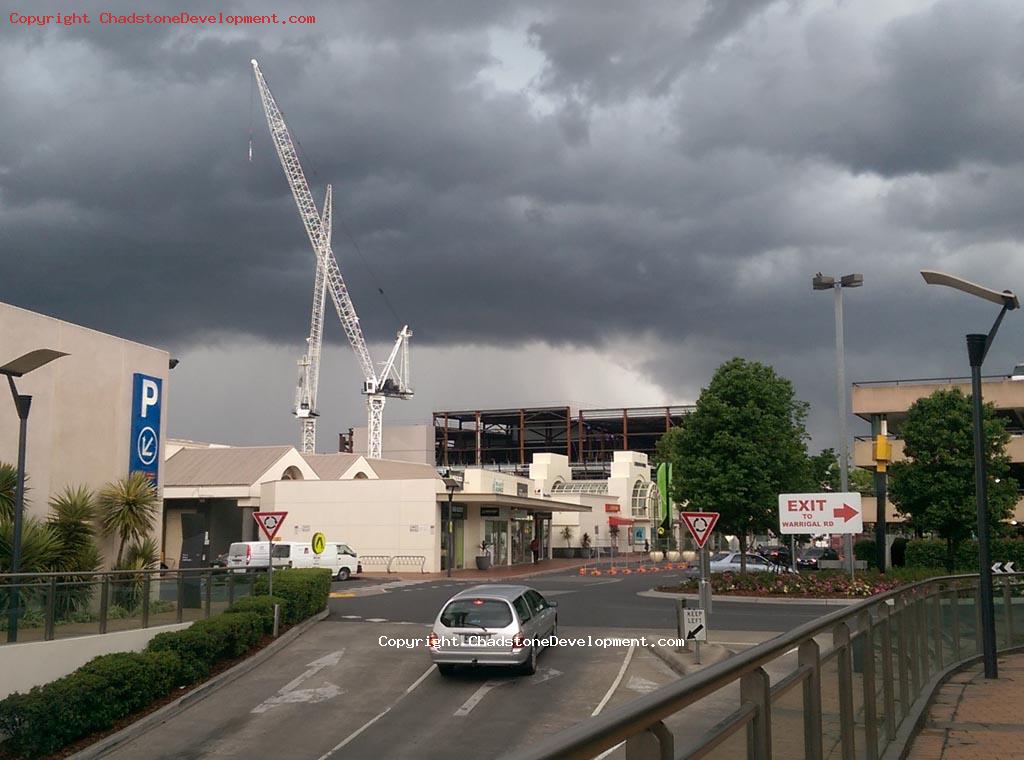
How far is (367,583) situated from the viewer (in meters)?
46.4

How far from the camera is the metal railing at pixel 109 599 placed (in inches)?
753

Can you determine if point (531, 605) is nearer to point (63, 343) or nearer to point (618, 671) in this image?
point (618, 671)

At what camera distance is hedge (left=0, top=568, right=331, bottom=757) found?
53.0 feet

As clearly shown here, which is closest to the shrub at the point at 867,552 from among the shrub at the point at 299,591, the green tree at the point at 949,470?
the green tree at the point at 949,470

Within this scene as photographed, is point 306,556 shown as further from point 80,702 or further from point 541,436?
point 541,436

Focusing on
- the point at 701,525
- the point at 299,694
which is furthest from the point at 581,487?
the point at 299,694

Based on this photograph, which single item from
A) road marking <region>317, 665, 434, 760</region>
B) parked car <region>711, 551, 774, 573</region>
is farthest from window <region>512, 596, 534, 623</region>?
parked car <region>711, 551, 774, 573</region>

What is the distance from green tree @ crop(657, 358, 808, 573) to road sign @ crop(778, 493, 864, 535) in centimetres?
217

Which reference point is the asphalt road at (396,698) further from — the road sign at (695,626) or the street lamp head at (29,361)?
the street lamp head at (29,361)

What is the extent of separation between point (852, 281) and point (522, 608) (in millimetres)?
18231

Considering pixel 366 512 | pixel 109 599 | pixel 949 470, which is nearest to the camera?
pixel 109 599

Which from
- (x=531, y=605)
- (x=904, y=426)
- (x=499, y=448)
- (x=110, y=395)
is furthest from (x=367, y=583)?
(x=499, y=448)

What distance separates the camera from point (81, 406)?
29078 millimetres

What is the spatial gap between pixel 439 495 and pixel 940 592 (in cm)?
4306
